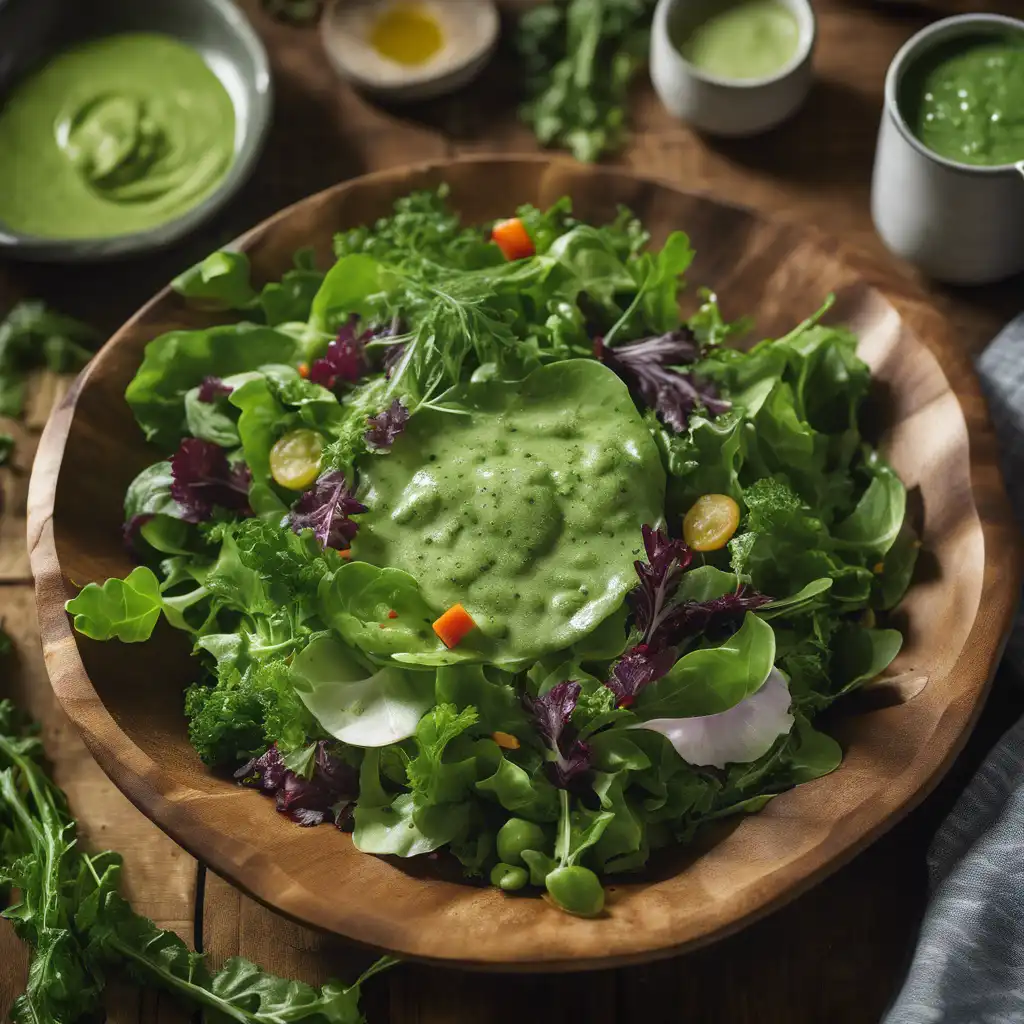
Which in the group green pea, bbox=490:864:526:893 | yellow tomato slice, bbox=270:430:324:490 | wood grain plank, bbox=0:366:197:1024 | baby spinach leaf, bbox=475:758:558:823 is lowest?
wood grain plank, bbox=0:366:197:1024

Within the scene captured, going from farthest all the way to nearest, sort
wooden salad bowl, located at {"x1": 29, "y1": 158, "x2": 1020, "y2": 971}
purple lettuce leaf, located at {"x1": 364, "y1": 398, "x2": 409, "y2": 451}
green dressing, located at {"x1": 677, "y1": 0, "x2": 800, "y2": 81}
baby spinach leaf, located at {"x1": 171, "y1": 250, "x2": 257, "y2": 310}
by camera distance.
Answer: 1. green dressing, located at {"x1": 677, "y1": 0, "x2": 800, "y2": 81}
2. baby spinach leaf, located at {"x1": 171, "y1": 250, "x2": 257, "y2": 310}
3. purple lettuce leaf, located at {"x1": 364, "y1": 398, "x2": 409, "y2": 451}
4. wooden salad bowl, located at {"x1": 29, "y1": 158, "x2": 1020, "y2": 971}

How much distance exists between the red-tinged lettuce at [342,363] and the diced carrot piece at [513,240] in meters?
0.33

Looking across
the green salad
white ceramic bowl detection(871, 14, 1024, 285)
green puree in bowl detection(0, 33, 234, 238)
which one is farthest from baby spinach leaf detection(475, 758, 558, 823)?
green puree in bowl detection(0, 33, 234, 238)

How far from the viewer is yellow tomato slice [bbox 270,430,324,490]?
2246 millimetres

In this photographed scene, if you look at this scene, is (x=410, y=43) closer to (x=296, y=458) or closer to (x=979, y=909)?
(x=296, y=458)

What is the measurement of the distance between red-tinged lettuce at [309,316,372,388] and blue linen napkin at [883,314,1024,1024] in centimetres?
130

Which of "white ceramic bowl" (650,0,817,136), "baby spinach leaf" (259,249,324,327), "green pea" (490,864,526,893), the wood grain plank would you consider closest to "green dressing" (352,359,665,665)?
"green pea" (490,864,526,893)

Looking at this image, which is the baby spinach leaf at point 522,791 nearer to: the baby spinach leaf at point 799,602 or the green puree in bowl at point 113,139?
the baby spinach leaf at point 799,602

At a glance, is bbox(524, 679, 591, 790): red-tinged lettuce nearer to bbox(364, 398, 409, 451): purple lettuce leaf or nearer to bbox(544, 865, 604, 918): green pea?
bbox(544, 865, 604, 918): green pea

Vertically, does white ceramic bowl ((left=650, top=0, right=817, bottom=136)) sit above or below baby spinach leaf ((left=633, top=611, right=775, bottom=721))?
above

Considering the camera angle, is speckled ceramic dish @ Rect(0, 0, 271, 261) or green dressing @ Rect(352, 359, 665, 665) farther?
speckled ceramic dish @ Rect(0, 0, 271, 261)

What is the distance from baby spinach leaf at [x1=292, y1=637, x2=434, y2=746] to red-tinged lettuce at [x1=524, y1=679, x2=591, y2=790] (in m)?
0.20

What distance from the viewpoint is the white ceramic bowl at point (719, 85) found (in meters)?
2.84

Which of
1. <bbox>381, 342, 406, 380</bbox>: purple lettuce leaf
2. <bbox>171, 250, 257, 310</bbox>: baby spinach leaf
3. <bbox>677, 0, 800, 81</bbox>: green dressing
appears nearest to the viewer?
<bbox>381, 342, 406, 380</bbox>: purple lettuce leaf
